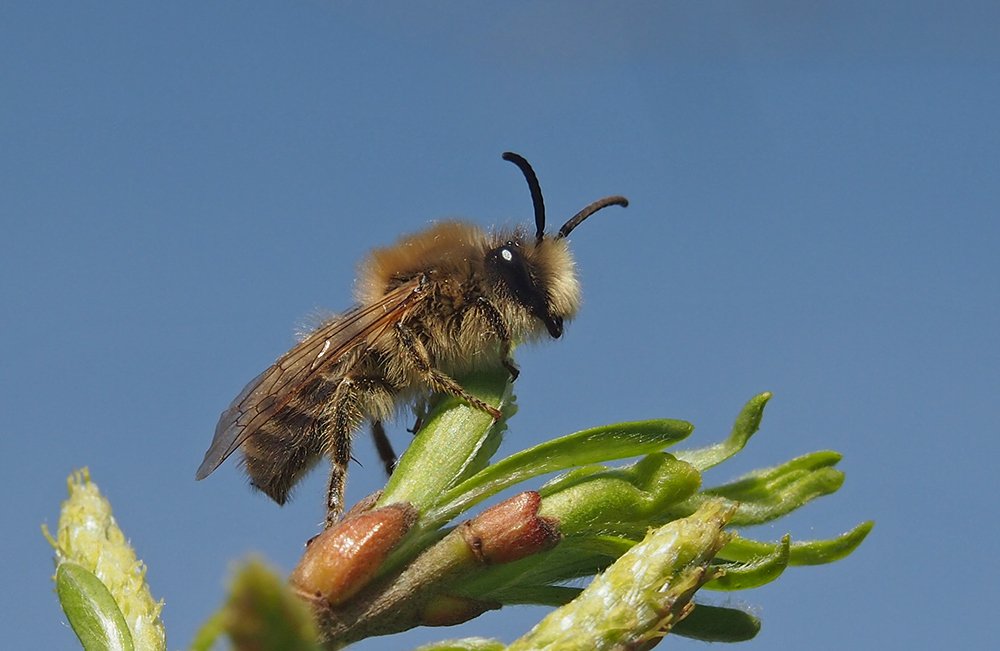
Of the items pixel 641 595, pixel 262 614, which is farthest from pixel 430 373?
pixel 262 614

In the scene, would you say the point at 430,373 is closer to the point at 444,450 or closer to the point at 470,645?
the point at 444,450

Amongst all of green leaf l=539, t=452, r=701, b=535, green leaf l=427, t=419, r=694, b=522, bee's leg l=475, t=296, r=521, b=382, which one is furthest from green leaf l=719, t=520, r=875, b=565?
bee's leg l=475, t=296, r=521, b=382

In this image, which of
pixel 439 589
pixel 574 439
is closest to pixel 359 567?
pixel 439 589

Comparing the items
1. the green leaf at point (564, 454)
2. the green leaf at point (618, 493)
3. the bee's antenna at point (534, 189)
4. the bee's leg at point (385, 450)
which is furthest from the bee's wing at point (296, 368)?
the green leaf at point (618, 493)

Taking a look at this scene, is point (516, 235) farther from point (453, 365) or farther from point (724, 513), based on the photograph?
point (724, 513)

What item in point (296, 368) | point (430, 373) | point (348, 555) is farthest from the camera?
point (296, 368)

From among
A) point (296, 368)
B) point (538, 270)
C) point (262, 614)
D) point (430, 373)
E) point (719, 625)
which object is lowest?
point (262, 614)

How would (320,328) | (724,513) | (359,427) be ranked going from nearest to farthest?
(724,513)
(359,427)
(320,328)

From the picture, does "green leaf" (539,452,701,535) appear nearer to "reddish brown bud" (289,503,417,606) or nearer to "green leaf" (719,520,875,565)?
"green leaf" (719,520,875,565)
